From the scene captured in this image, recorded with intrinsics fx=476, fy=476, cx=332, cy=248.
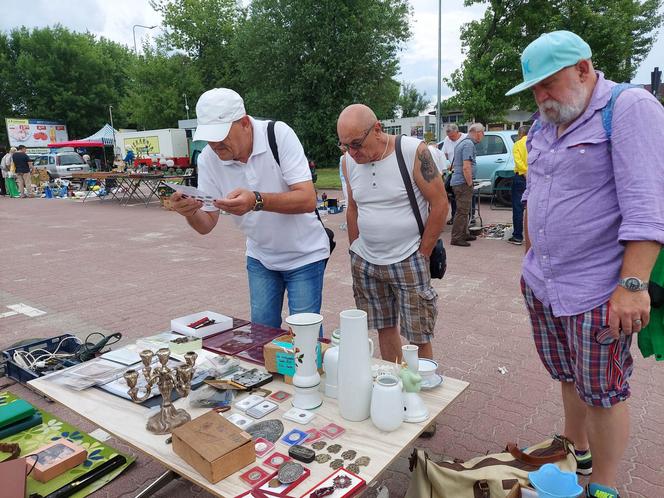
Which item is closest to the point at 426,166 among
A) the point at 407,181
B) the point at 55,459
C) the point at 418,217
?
the point at 407,181

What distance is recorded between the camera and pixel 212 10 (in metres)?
36.7

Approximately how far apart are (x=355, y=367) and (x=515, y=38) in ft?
64.4

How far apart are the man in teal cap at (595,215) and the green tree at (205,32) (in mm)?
37230

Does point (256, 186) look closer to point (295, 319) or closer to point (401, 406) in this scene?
point (295, 319)

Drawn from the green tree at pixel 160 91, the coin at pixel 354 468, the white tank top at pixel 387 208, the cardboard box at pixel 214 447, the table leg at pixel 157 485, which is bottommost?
the table leg at pixel 157 485

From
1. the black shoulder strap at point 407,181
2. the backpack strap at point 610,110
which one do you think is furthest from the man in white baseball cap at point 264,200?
the backpack strap at point 610,110

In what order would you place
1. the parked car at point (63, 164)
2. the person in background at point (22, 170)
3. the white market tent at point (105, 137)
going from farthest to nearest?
1. the white market tent at point (105, 137)
2. the parked car at point (63, 164)
3. the person in background at point (22, 170)

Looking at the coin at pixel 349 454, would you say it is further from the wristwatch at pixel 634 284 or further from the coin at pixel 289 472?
the wristwatch at pixel 634 284

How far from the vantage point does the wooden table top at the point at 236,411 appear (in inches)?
56.7

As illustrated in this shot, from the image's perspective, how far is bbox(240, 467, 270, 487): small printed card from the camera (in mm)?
1422

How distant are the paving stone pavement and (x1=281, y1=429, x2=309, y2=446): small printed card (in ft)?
2.57

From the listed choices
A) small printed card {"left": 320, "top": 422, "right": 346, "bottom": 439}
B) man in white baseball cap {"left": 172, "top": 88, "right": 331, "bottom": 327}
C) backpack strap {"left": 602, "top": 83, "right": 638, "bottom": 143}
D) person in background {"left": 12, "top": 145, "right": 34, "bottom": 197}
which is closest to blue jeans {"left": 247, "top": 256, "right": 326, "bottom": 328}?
man in white baseball cap {"left": 172, "top": 88, "right": 331, "bottom": 327}

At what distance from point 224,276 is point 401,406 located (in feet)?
16.1

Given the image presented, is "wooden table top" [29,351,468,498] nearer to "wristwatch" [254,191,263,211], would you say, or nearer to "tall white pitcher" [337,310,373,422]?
"tall white pitcher" [337,310,373,422]
